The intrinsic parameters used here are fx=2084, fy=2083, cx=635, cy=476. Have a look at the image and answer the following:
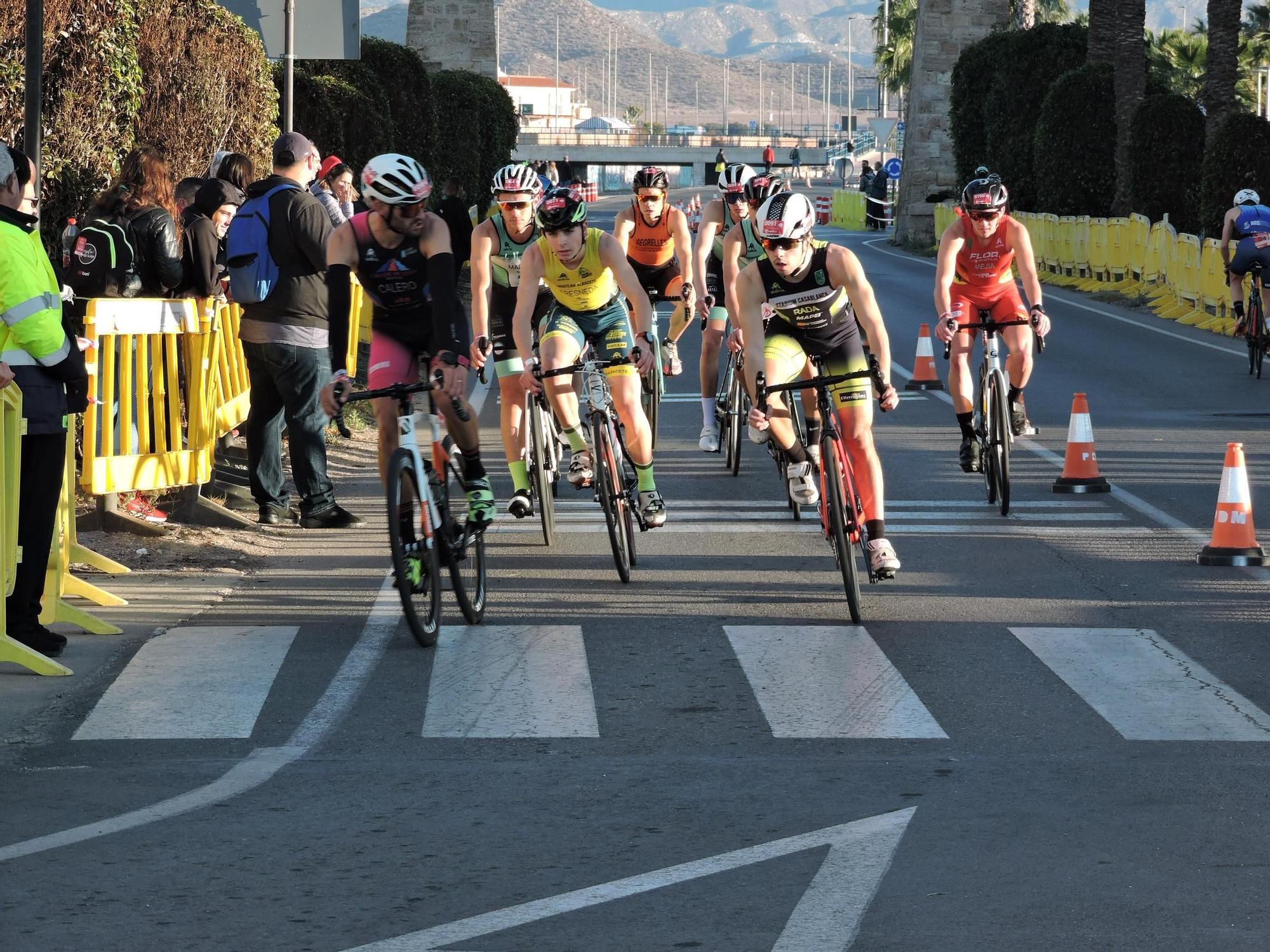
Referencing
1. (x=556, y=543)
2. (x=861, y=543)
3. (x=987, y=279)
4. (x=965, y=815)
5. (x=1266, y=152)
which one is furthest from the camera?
(x=1266, y=152)

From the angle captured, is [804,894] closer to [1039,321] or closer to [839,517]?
[839,517]

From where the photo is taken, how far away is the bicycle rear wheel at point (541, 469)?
11188 mm

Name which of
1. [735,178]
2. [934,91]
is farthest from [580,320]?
[934,91]

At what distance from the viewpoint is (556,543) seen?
38.4 feet

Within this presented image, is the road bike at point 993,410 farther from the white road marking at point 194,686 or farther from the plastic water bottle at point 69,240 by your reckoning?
the plastic water bottle at point 69,240

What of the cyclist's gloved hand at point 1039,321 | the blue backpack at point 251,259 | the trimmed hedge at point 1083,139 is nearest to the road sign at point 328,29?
the blue backpack at point 251,259

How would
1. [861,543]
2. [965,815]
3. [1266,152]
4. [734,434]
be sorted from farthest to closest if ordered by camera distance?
[1266,152] < [734,434] < [861,543] < [965,815]

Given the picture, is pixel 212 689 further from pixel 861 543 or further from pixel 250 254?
pixel 250 254

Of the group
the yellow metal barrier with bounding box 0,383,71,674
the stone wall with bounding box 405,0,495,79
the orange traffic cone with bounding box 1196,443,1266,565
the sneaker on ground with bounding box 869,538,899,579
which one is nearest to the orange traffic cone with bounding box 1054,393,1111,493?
the orange traffic cone with bounding box 1196,443,1266,565

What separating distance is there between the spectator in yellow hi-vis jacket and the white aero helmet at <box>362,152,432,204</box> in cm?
143

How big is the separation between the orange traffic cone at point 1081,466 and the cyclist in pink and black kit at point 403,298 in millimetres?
5240

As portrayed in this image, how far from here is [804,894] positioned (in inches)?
214

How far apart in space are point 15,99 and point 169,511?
261 cm

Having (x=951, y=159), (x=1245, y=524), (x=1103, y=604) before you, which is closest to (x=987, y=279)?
(x=1245, y=524)
